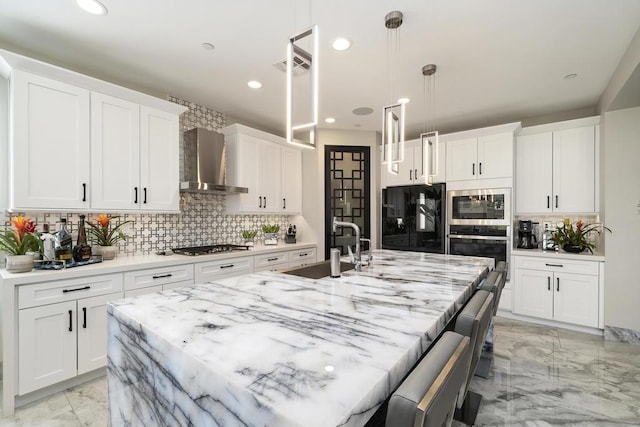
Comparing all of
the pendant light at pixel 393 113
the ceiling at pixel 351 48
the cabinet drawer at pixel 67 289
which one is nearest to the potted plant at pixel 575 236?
the ceiling at pixel 351 48

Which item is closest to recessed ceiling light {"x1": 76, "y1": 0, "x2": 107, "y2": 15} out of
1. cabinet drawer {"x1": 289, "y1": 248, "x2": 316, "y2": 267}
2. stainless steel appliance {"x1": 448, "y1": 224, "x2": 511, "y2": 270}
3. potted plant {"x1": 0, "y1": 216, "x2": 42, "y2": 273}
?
potted plant {"x1": 0, "y1": 216, "x2": 42, "y2": 273}

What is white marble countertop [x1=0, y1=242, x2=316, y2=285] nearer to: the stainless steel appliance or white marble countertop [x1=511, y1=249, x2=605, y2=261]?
the stainless steel appliance

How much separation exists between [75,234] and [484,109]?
4.67 meters

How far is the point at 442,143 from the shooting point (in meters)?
4.14

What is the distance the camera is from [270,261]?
362cm

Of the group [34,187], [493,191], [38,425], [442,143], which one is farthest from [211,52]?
[493,191]

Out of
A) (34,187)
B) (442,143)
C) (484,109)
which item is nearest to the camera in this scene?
(34,187)

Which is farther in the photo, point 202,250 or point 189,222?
point 189,222

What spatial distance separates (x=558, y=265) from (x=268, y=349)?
382 cm

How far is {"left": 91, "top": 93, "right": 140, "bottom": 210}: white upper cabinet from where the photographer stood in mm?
2455

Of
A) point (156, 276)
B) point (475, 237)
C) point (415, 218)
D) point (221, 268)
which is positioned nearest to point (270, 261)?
point (221, 268)

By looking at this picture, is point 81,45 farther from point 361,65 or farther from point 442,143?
point 442,143

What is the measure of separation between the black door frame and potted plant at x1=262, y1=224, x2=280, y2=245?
2.60 ft

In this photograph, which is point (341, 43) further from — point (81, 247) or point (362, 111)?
point (81, 247)
